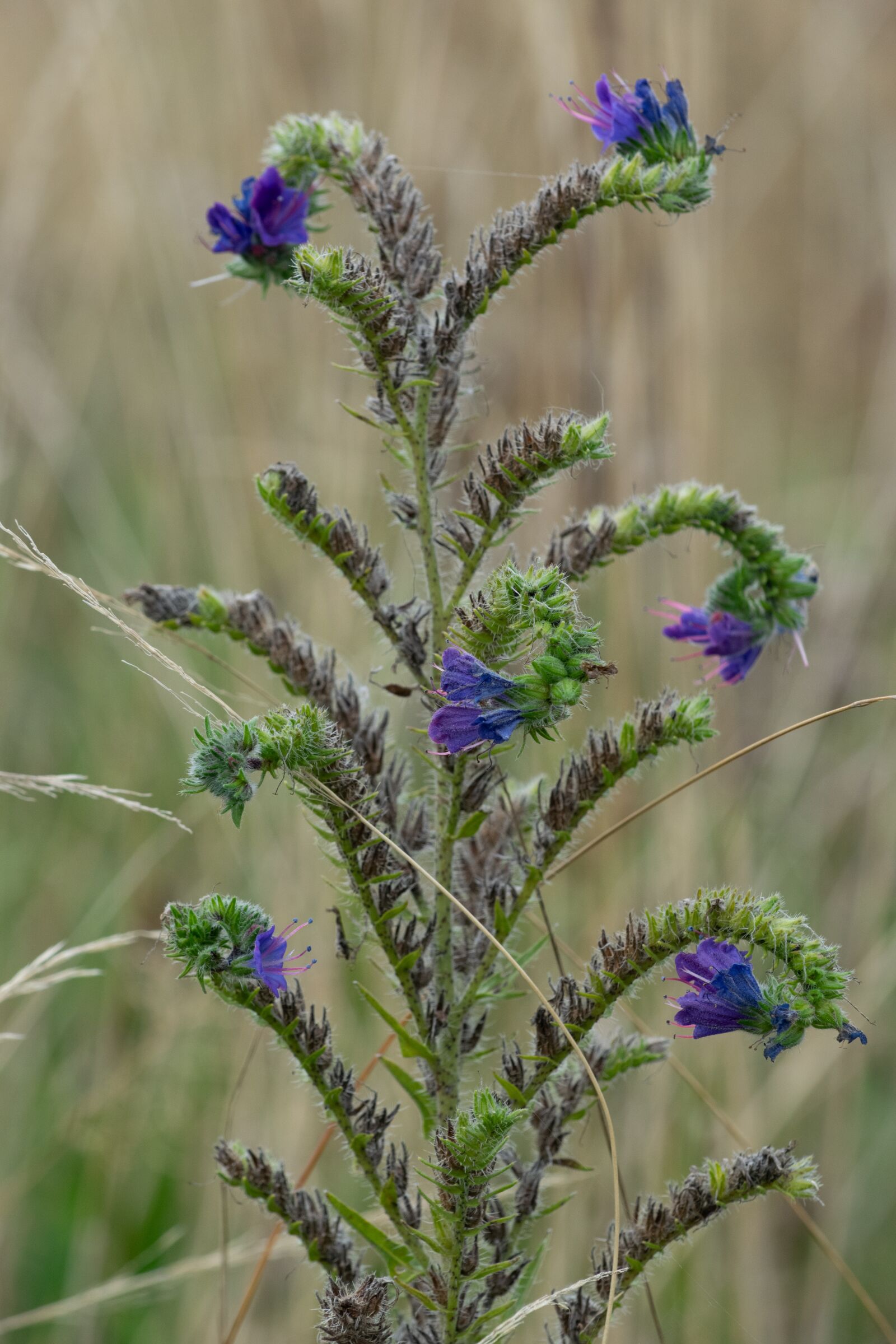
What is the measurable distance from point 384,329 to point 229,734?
48 centimetres

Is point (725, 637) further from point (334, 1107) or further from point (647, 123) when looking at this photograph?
point (334, 1107)

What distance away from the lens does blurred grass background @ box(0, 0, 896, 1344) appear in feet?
8.98

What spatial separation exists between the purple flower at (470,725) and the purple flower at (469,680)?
0.01 m

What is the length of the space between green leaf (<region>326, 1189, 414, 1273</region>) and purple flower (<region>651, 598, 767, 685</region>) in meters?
0.79

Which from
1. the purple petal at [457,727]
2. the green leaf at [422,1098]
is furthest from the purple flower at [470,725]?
the green leaf at [422,1098]

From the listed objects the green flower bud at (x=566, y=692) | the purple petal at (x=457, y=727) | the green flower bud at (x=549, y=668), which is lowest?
the green flower bud at (x=566, y=692)

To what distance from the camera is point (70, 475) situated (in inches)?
147

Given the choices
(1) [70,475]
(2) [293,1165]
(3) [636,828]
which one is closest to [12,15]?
(1) [70,475]

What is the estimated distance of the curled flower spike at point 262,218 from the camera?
60.7 inches

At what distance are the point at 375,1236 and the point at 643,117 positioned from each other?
1.31 meters

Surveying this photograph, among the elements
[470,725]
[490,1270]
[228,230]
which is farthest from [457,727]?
[228,230]

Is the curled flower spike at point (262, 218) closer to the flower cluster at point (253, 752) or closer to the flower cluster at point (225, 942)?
the flower cluster at point (253, 752)

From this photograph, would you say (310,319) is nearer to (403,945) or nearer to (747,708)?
(747,708)

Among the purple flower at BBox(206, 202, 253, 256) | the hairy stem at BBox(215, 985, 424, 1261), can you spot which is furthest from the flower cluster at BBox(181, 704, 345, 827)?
the purple flower at BBox(206, 202, 253, 256)
